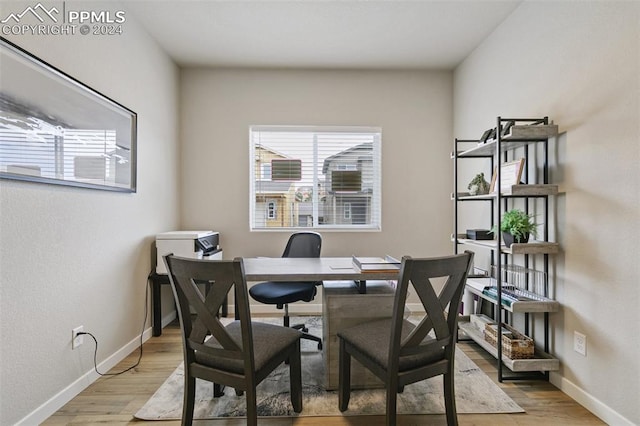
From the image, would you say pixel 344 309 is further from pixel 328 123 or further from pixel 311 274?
pixel 328 123

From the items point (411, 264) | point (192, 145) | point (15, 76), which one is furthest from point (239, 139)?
point (411, 264)

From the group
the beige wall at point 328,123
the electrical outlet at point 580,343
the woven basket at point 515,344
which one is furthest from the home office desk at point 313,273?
the beige wall at point 328,123

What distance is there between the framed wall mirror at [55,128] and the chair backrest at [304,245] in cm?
146

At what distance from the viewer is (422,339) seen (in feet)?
4.75

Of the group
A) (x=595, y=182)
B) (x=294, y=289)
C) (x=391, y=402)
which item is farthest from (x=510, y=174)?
(x=294, y=289)

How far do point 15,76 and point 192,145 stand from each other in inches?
77.5

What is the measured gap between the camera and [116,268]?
2.34 meters

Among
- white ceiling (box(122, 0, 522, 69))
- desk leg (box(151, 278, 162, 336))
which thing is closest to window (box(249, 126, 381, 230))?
white ceiling (box(122, 0, 522, 69))

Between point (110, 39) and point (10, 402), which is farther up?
point (110, 39)

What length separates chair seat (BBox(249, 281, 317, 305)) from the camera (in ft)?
8.00

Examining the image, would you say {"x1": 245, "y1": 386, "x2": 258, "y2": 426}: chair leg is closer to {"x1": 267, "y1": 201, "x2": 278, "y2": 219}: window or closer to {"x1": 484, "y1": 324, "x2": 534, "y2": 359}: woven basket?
{"x1": 484, "y1": 324, "x2": 534, "y2": 359}: woven basket

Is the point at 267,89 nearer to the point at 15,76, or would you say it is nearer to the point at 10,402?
the point at 15,76

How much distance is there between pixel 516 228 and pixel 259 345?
1.74m

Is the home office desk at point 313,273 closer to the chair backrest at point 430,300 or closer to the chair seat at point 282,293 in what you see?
the chair backrest at point 430,300
